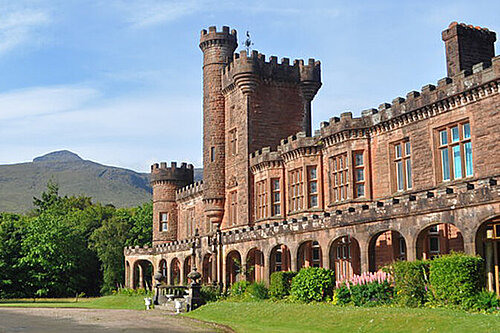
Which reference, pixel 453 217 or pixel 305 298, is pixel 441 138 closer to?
pixel 453 217

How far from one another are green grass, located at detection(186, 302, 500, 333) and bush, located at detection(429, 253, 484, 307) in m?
0.96

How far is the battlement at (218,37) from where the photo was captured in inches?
1842

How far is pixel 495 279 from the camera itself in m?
23.4

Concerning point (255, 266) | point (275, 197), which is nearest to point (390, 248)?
point (255, 266)

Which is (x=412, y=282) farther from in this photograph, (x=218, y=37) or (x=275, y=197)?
(x=218, y=37)

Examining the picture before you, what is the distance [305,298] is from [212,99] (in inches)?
883

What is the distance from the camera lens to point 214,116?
45750 millimetres

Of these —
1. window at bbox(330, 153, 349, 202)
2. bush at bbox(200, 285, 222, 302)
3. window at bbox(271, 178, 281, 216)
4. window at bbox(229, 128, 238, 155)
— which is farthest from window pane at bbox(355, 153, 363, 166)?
window at bbox(229, 128, 238, 155)

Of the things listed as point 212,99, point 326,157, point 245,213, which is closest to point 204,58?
point 212,99

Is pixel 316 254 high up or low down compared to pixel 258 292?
up

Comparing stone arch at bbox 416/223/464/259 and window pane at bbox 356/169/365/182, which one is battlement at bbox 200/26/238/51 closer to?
window pane at bbox 356/169/365/182

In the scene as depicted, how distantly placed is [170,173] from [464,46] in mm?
36725

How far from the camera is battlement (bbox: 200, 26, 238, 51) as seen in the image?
46781 mm

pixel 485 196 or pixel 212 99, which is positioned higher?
pixel 212 99
